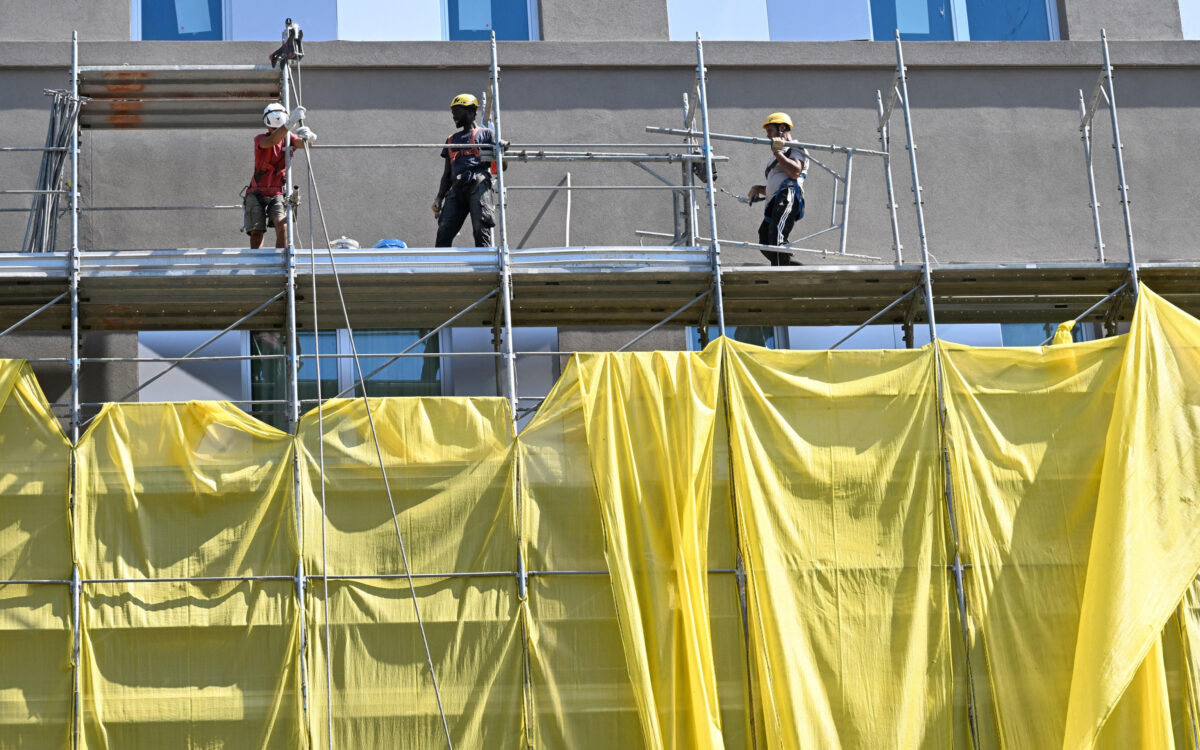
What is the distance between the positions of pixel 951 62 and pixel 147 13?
799 cm

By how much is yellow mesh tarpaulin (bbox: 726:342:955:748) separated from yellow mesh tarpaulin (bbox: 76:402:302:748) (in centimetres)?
368

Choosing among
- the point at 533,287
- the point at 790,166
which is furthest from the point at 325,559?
the point at 790,166

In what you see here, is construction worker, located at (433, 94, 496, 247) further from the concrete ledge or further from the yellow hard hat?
the yellow hard hat

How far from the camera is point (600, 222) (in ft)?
54.3

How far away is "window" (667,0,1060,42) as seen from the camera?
57.3ft

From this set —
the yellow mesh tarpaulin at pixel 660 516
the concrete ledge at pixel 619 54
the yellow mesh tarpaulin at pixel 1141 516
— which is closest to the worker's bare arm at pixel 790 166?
the concrete ledge at pixel 619 54

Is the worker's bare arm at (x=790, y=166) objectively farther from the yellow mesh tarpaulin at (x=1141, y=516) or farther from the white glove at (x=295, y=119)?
the white glove at (x=295, y=119)

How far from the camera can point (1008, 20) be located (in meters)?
18.2

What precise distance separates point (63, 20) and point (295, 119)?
3.80 m

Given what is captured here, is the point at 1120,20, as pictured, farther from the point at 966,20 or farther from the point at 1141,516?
the point at 1141,516

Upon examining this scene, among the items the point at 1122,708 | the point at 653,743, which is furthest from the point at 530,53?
the point at 1122,708

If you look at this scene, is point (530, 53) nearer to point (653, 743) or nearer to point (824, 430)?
point (824, 430)

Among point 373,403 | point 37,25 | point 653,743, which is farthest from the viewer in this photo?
point 37,25

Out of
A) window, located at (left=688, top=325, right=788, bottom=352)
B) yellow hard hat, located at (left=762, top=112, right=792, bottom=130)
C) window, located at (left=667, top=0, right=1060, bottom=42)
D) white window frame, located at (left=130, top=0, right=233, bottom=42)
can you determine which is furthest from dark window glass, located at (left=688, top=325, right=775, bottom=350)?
white window frame, located at (left=130, top=0, right=233, bottom=42)
